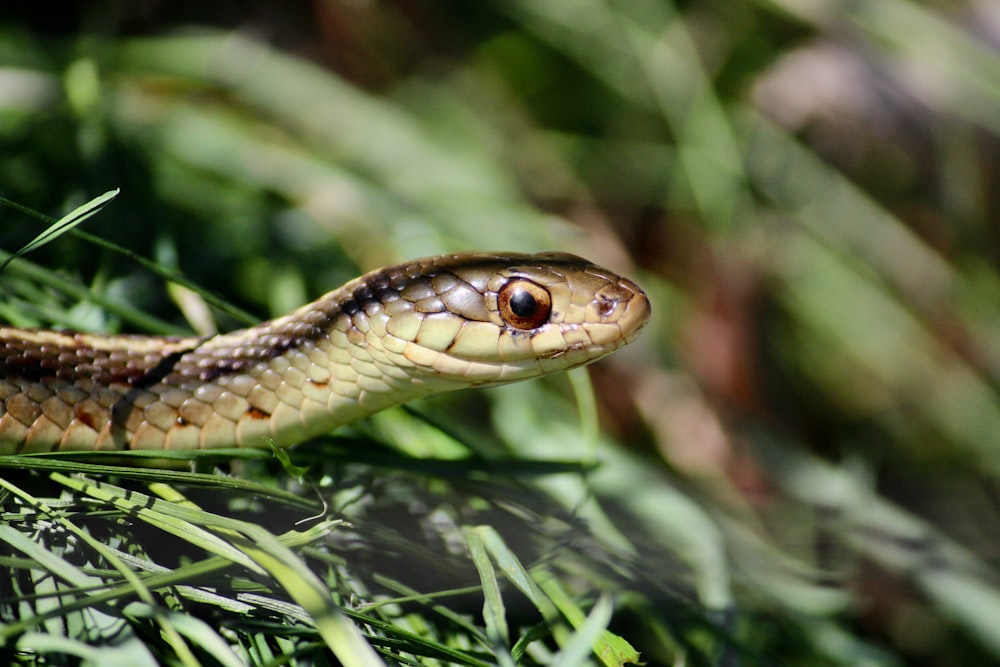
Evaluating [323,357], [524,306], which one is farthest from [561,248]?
[323,357]

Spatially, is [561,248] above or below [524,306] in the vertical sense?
above

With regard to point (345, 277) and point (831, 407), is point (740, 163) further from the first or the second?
point (345, 277)

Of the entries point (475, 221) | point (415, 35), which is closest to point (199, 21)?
point (415, 35)

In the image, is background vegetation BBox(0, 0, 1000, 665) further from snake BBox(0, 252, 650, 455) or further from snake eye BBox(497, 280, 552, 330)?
snake eye BBox(497, 280, 552, 330)

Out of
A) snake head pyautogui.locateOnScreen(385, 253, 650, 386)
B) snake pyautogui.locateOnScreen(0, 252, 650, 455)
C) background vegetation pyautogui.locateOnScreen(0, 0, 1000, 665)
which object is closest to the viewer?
background vegetation pyautogui.locateOnScreen(0, 0, 1000, 665)

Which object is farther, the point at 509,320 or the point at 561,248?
the point at 561,248

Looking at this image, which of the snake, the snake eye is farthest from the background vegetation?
the snake eye

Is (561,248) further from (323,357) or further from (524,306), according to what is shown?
(323,357)
